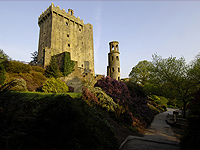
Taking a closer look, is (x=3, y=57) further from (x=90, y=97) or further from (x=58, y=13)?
(x=58, y=13)

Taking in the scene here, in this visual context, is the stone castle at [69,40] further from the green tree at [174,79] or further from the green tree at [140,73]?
the green tree at [174,79]

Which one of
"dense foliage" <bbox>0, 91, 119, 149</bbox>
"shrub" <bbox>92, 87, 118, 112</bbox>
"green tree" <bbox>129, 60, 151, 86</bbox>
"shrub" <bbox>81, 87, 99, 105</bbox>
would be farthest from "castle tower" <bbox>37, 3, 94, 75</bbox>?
"dense foliage" <bbox>0, 91, 119, 149</bbox>

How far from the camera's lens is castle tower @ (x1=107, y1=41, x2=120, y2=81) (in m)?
31.1

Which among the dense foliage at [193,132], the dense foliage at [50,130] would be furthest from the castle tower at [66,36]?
the dense foliage at [193,132]

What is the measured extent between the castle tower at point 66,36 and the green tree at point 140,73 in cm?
1295

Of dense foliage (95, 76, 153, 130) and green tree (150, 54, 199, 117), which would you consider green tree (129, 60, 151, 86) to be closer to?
green tree (150, 54, 199, 117)

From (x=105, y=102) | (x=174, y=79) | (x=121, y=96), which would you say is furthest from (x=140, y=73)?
(x=105, y=102)

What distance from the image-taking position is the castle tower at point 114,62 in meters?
31.1

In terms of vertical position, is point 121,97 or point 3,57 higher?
point 3,57

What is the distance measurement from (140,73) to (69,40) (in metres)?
22.7

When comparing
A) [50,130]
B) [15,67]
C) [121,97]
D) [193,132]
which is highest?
[15,67]

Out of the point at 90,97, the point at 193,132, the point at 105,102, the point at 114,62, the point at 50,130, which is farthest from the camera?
the point at 114,62

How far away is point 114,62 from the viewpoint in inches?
1242

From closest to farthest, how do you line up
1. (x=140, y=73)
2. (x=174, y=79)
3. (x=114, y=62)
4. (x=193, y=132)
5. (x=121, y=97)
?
(x=193, y=132)
(x=121, y=97)
(x=174, y=79)
(x=114, y=62)
(x=140, y=73)
